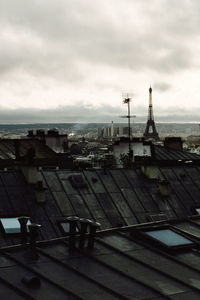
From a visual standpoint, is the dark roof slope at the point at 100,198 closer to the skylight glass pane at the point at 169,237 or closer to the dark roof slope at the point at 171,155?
the skylight glass pane at the point at 169,237

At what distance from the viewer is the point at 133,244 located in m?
20.3

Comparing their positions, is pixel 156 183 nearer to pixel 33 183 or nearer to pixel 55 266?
pixel 33 183

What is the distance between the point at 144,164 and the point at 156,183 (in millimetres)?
1680

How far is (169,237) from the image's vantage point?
2091cm

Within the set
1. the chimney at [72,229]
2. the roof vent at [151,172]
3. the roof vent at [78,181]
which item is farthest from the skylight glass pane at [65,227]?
the chimney at [72,229]

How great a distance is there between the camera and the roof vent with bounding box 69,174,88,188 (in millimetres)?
35028

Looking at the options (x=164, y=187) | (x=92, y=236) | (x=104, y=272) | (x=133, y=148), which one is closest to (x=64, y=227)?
(x=164, y=187)

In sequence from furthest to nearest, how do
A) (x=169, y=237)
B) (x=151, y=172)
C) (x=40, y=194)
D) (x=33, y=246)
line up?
(x=151, y=172) → (x=40, y=194) → (x=169, y=237) → (x=33, y=246)

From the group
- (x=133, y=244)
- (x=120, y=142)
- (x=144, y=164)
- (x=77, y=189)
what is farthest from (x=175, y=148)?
(x=133, y=244)

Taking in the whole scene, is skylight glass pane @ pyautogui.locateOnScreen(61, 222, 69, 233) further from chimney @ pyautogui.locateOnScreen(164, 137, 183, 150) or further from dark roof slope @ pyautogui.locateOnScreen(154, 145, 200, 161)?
chimney @ pyautogui.locateOnScreen(164, 137, 183, 150)

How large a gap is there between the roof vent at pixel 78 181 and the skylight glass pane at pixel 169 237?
45.2ft

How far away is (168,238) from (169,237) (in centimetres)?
21

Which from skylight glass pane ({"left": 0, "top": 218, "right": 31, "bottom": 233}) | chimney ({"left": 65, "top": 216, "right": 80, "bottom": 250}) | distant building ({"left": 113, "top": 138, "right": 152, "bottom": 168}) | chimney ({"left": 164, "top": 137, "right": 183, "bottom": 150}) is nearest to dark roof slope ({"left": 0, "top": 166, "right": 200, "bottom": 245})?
skylight glass pane ({"left": 0, "top": 218, "right": 31, "bottom": 233})

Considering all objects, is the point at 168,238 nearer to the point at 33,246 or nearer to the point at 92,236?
the point at 92,236
